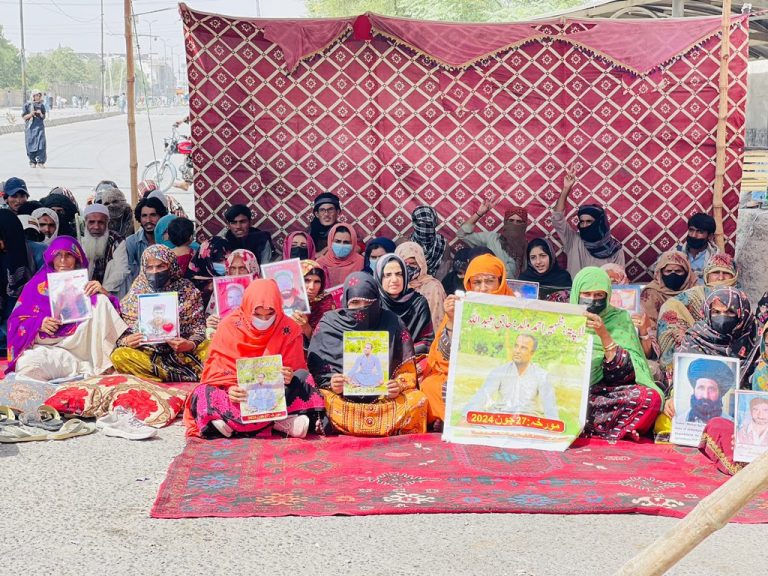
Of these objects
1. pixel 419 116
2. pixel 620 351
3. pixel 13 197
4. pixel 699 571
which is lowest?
pixel 699 571

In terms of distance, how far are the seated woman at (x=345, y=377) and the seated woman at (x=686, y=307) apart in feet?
4.83

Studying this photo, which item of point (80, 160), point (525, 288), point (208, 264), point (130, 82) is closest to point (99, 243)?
point (208, 264)

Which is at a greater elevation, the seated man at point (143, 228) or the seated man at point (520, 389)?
the seated man at point (143, 228)

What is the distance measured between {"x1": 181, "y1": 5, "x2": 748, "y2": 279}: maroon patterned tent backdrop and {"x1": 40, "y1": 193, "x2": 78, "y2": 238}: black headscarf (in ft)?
3.32

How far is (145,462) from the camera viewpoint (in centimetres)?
457

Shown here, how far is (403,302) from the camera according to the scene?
5609 mm

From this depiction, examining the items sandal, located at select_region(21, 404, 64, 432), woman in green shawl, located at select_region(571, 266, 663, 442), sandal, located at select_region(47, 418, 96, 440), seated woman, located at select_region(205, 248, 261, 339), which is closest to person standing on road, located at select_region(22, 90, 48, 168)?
seated woman, located at select_region(205, 248, 261, 339)

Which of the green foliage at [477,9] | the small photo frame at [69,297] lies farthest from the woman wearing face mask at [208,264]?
the green foliage at [477,9]

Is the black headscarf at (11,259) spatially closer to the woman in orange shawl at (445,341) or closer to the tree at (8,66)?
the woman in orange shawl at (445,341)

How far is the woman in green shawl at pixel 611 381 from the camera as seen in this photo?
4.96 m

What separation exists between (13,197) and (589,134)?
416 centimetres

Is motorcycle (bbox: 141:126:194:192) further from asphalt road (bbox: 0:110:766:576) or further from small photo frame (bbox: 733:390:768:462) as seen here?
small photo frame (bbox: 733:390:768:462)

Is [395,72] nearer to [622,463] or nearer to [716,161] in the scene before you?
[716,161]

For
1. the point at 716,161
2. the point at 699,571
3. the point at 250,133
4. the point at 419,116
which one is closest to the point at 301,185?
the point at 250,133
